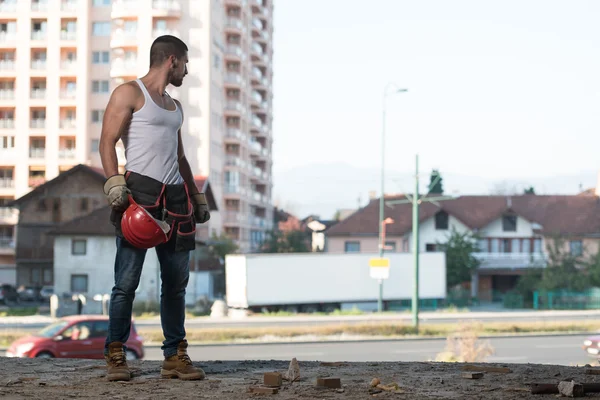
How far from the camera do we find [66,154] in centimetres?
8931

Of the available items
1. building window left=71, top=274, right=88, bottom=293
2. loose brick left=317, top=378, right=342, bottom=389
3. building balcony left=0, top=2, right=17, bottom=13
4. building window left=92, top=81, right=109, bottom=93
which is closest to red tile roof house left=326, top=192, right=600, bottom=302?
building window left=71, top=274, right=88, bottom=293

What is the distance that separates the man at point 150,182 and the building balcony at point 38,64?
8593 centimetres

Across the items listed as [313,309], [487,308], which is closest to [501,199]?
[487,308]

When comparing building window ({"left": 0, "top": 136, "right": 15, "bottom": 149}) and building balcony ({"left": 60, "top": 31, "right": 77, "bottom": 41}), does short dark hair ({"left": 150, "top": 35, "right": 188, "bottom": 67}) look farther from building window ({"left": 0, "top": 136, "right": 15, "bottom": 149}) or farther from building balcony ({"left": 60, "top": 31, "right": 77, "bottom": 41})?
building window ({"left": 0, "top": 136, "right": 15, "bottom": 149})

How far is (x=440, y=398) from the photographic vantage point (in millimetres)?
5117

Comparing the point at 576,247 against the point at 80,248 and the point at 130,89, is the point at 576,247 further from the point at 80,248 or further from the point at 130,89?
the point at 130,89

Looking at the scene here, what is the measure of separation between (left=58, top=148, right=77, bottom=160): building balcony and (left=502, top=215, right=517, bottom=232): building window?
36340 mm

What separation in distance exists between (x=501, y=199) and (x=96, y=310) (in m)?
36.3

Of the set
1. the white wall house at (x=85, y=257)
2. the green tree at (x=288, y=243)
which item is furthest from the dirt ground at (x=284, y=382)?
the green tree at (x=288, y=243)

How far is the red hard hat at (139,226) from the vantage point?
605 centimetres

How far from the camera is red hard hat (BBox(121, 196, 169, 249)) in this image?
6051 millimetres

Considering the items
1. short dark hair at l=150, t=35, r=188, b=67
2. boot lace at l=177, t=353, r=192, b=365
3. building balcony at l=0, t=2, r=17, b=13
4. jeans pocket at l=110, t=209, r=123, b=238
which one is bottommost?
boot lace at l=177, t=353, r=192, b=365

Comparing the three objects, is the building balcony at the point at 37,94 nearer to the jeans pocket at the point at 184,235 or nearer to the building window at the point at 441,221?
the building window at the point at 441,221

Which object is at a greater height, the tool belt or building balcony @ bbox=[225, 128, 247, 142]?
building balcony @ bbox=[225, 128, 247, 142]
